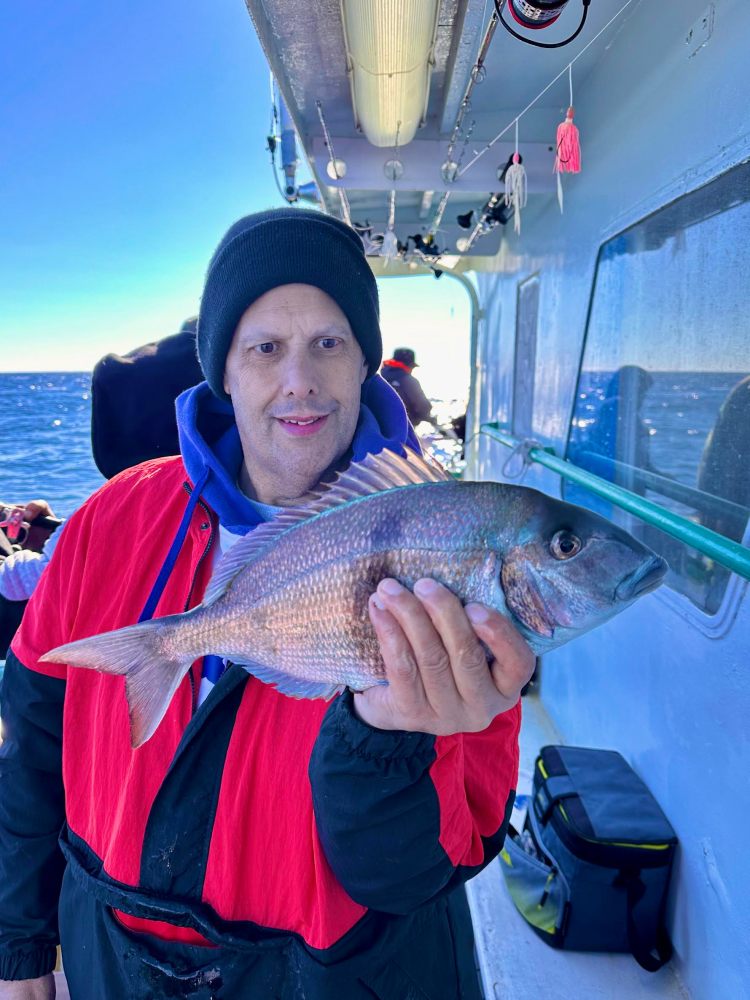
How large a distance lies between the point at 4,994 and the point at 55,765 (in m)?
0.65

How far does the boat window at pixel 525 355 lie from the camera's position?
513 cm

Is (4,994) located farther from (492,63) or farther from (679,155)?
(492,63)

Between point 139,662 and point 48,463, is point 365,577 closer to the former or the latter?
point 139,662

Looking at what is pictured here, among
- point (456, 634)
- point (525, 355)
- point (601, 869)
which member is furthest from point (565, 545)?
point (525, 355)

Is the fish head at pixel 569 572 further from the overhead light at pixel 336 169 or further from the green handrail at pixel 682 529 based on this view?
the overhead light at pixel 336 169

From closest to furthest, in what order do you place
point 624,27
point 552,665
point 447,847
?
point 447,847 → point 624,27 → point 552,665

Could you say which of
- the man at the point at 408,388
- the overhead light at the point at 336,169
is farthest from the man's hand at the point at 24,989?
the man at the point at 408,388

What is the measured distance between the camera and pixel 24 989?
1.69 metres

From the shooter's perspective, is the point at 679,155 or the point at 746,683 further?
the point at 679,155

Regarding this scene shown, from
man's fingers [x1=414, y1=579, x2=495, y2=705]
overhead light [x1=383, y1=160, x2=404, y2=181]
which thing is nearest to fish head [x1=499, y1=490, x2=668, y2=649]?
man's fingers [x1=414, y1=579, x2=495, y2=705]

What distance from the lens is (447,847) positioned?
Result: 1.35 m

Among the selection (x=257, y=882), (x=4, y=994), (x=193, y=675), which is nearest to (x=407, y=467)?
(x=193, y=675)

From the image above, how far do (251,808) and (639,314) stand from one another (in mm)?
2718

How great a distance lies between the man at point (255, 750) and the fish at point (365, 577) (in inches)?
3.2
